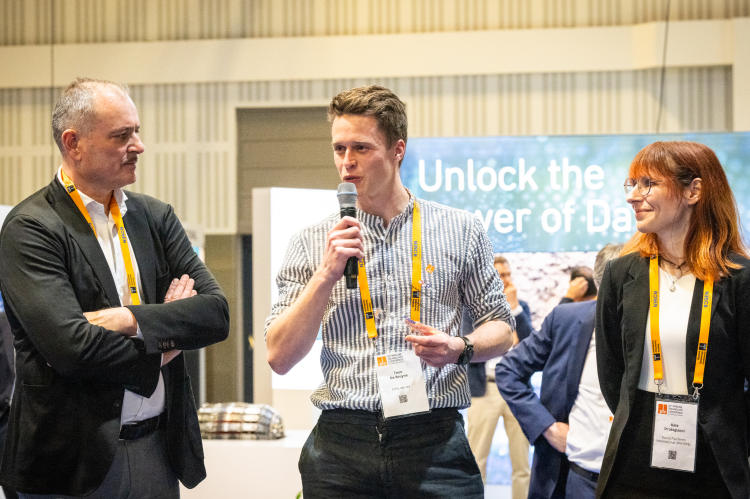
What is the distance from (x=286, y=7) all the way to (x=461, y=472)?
7.28 meters

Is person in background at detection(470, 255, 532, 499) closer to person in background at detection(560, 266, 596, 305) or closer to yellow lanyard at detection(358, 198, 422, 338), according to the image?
person in background at detection(560, 266, 596, 305)

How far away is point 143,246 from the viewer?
201 cm

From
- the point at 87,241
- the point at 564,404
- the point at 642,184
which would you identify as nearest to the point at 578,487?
the point at 564,404

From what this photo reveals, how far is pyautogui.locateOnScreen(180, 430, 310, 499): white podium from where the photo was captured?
12.6 feet

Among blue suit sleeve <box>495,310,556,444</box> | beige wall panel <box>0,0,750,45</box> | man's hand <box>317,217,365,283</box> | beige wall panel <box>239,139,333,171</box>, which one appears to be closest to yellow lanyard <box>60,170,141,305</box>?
man's hand <box>317,217,365,283</box>

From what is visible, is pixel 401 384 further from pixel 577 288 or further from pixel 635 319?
pixel 577 288

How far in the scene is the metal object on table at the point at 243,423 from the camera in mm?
3965

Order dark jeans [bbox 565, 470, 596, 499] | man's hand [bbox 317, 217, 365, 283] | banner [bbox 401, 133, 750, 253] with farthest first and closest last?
1. banner [bbox 401, 133, 750, 253]
2. dark jeans [bbox 565, 470, 596, 499]
3. man's hand [bbox 317, 217, 365, 283]

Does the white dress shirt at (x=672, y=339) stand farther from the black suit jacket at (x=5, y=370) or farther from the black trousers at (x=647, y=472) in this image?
the black suit jacket at (x=5, y=370)

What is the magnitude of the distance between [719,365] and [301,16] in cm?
706

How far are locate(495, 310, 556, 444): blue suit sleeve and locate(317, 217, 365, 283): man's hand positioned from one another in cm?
172

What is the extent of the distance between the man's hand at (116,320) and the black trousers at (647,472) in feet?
4.40

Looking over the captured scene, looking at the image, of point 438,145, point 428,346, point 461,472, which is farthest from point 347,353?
point 438,145

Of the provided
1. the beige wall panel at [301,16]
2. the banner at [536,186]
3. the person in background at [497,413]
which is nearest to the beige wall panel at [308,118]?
the beige wall panel at [301,16]
